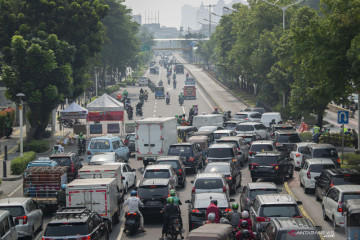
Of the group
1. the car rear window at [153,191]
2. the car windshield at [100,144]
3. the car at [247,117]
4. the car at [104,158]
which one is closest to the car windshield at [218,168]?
the car rear window at [153,191]

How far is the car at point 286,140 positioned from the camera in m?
37.9

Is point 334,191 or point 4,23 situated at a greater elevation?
point 4,23

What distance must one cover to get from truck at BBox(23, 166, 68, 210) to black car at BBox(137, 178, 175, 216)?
3834mm

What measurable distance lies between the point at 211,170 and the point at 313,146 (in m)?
7.02

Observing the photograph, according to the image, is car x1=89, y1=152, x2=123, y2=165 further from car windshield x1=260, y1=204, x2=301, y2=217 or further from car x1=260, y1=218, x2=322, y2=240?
car x1=260, y1=218, x2=322, y2=240

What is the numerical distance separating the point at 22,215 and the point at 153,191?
495 centimetres

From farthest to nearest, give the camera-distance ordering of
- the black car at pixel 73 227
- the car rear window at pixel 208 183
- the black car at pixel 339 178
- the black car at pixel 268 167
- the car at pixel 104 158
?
the car at pixel 104 158, the black car at pixel 268 167, the black car at pixel 339 178, the car rear window at pixel 208 183, the black car at pixel 73 227

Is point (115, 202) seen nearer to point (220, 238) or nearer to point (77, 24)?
point (220, 238)

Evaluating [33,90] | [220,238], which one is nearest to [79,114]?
[33,90]

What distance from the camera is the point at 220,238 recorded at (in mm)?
14391

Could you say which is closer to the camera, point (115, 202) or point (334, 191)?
point (334, 191)

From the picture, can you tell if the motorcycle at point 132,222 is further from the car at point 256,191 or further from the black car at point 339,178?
the black car at point 339,178

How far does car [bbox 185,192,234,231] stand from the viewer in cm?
2002

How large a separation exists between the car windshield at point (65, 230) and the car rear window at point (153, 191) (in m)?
6.01
